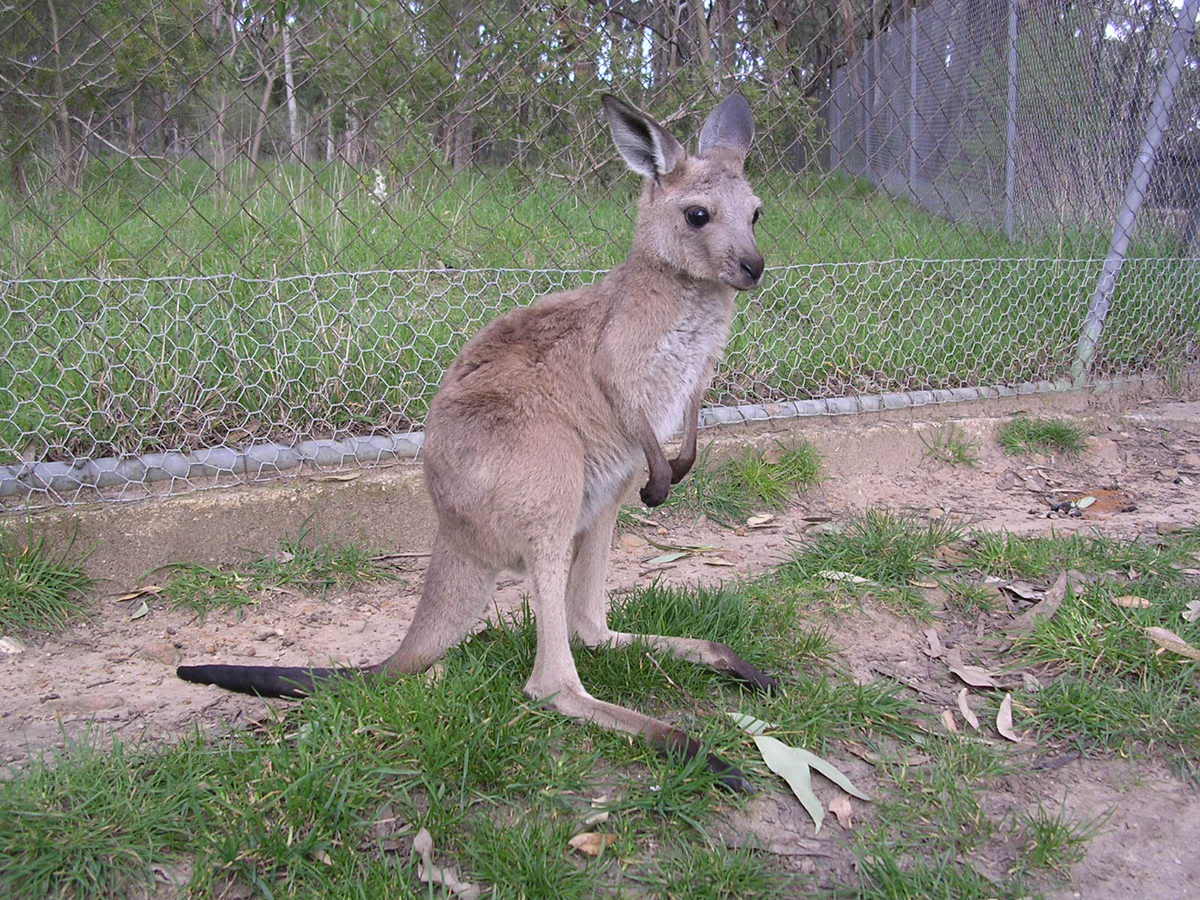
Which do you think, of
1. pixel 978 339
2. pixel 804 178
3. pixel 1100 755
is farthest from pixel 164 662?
pixel 978 339

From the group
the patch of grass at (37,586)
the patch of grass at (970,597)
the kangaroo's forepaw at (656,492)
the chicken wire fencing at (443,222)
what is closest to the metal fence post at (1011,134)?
the chicken wire fencing at (443,222)

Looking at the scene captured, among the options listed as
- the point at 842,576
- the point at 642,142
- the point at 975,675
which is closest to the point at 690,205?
the point at 642,142

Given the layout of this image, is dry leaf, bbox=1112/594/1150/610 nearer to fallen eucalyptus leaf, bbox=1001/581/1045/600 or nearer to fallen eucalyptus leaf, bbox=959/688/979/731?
fallen eucalyptus leaf, bbox=1001/581/1045/600

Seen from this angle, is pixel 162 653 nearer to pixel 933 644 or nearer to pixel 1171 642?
pixel 933 644

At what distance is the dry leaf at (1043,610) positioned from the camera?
2.56m

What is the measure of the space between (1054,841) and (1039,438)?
262 centimetres

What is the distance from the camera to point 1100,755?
6.79ft

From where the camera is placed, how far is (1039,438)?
13.4 feet

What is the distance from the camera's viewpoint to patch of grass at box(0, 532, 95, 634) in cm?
255

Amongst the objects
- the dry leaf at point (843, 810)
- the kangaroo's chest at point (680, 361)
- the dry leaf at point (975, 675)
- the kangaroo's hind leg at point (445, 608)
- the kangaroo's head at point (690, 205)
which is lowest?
the dry leaf at point (843, 810)

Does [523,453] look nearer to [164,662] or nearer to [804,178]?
[164,662]

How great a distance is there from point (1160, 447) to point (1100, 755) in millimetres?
2572

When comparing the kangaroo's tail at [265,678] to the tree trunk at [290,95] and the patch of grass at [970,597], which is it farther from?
the tree trunk at [290,95]

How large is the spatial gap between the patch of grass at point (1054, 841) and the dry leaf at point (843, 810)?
296 mm
